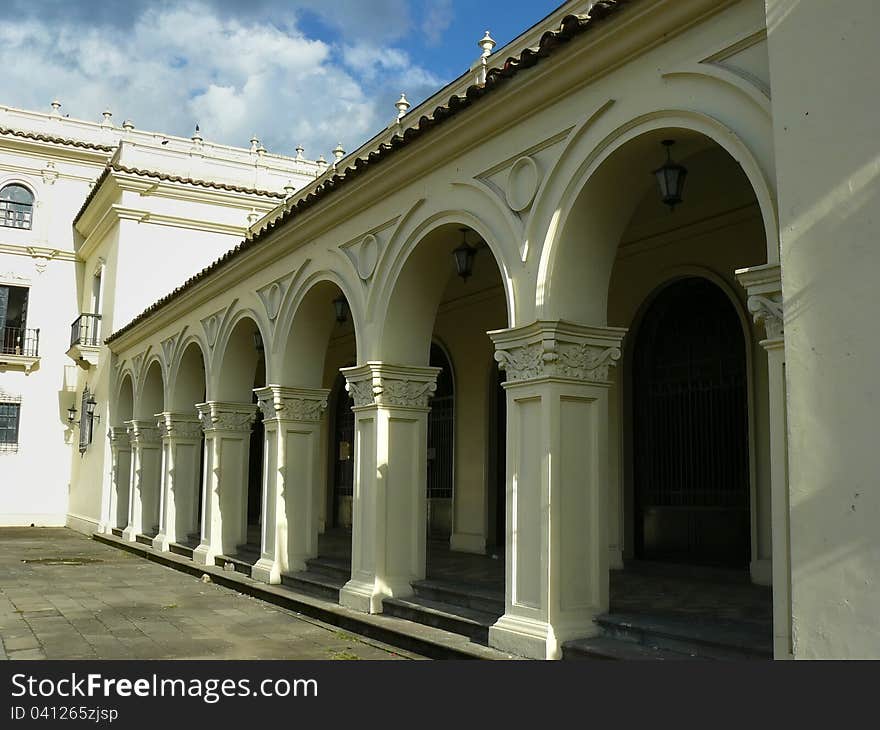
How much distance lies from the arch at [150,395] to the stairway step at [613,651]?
14.5 metres

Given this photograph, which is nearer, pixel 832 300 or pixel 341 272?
pixel 832 300

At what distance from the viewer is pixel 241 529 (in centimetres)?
1461

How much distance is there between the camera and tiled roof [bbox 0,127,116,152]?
26234 millimetres

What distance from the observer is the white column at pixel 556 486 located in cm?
695

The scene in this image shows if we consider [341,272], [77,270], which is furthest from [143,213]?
[341,272]

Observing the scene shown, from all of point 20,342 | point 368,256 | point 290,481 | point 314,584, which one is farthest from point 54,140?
point 314,584

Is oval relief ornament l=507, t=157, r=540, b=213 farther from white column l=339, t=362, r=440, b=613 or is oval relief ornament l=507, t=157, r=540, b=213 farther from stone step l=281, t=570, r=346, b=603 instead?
stone step l=281, t=570, r=346, b=603

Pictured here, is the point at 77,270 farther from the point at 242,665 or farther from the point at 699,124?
the point at 699,124

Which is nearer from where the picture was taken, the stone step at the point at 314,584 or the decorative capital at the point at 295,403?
the stone step at the point at 314,584

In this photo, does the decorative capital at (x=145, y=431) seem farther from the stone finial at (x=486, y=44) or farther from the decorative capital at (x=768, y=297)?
the decorative capital at (x=768, y=297)

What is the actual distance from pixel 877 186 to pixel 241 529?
12.0 meters

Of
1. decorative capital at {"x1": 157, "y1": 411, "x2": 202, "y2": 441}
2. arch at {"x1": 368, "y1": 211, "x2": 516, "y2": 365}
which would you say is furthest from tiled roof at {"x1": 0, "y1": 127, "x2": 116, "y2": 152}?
arch at {"x1": 368, "y1": 211, "x2": 516, "y2": 365}

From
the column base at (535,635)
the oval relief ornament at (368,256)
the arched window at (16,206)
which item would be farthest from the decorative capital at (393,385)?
the arched window at (16,206)

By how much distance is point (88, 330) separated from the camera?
24.6 meters
